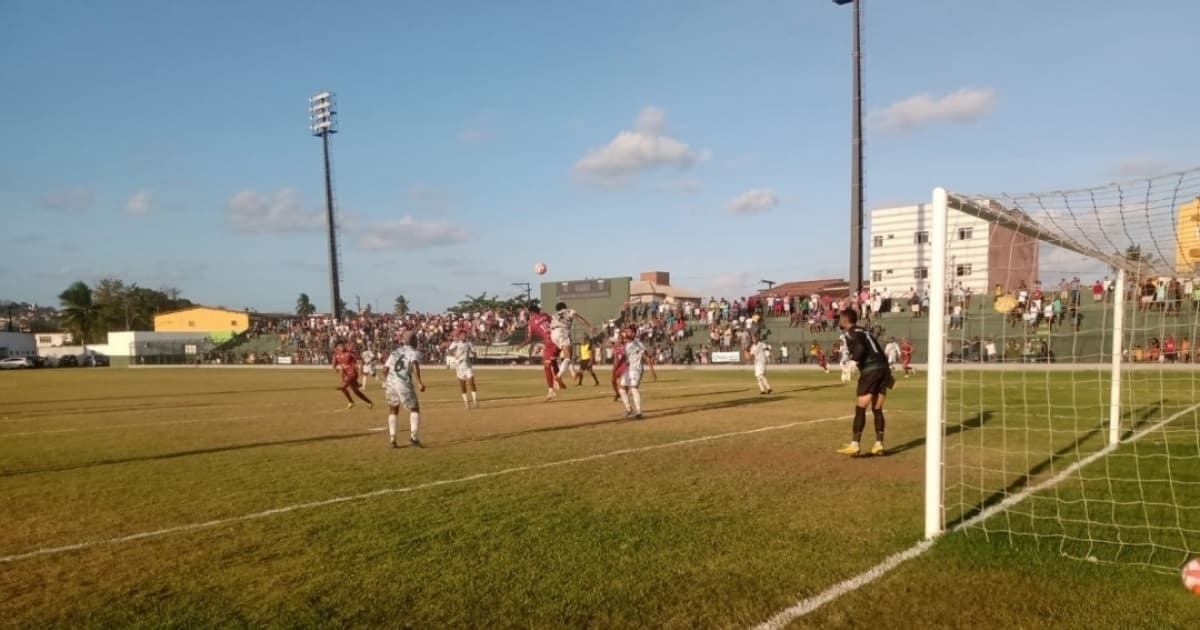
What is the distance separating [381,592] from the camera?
5.13 meters

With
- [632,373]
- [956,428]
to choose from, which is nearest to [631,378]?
[632,373]

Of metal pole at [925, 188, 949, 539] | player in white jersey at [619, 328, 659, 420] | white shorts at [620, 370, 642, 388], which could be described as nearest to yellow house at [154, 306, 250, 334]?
player in white jersey at [619, 328, 659, 420]

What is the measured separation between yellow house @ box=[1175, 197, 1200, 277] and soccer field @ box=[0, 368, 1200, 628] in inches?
108

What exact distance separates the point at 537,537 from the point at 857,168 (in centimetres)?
3091

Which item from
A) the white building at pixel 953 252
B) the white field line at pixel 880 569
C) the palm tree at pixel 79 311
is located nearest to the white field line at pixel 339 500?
the white building at pixel 953 252

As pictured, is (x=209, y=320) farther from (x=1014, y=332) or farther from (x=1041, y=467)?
(x=1041, y=467)

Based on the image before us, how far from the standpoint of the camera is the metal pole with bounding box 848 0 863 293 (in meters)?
32.6

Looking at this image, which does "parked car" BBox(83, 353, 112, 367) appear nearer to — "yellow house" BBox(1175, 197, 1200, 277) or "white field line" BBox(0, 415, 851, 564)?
"white field line" BBox(0, 415, 851, 564)

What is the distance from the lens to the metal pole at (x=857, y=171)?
32.6m

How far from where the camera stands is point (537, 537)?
248 inches

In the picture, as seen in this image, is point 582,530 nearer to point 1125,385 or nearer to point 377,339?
point 1125,385

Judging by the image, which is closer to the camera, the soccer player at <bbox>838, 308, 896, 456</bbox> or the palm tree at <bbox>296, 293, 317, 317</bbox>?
the soccer player at <bbox>838, 308, 896, 456</bbox>

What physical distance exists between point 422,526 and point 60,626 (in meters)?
2.84

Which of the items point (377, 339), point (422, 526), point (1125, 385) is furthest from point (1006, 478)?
point (377, 339)
